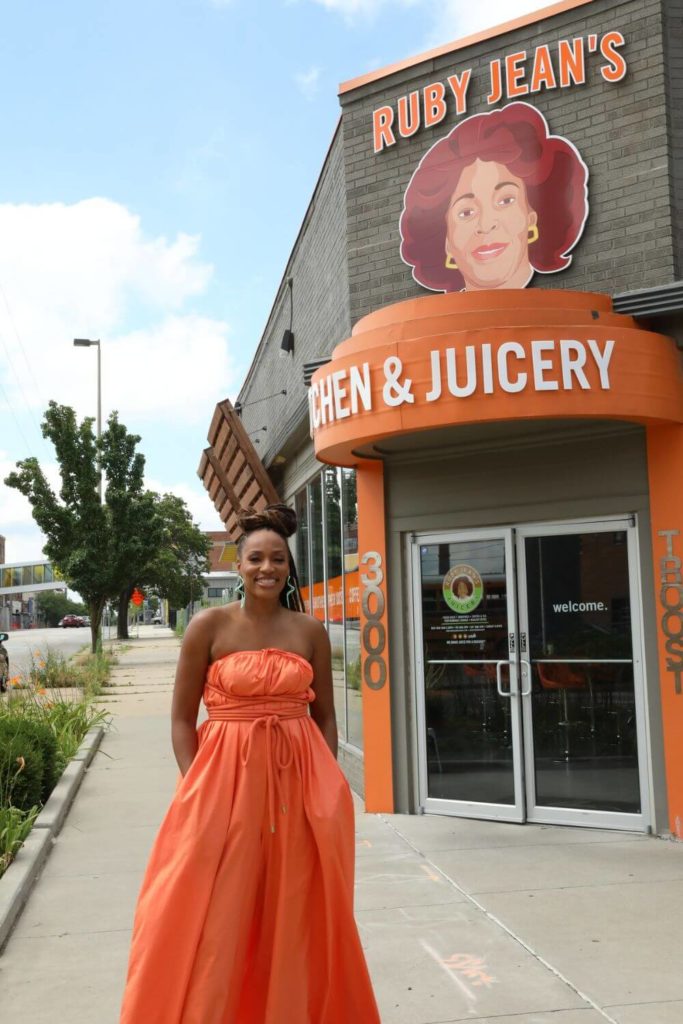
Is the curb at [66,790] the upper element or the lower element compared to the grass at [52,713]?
lower

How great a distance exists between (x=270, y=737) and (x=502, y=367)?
3.96 metres

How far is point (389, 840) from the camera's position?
7254 mm

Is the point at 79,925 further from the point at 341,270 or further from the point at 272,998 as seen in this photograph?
the point at 341,270

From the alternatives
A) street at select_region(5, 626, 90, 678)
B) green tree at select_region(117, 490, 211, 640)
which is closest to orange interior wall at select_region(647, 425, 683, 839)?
street at select_region(5, 626, 90, 678)

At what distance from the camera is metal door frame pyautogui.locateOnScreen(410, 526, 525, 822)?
7699 mm

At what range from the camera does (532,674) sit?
7.74 meters

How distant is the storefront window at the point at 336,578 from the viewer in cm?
981

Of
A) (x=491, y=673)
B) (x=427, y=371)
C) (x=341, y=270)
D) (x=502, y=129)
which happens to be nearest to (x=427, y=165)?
(x=502, y=129)

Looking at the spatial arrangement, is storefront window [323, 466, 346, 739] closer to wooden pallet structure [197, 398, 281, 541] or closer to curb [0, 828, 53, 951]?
wooden pallet structure [197, 398, 281, 541]

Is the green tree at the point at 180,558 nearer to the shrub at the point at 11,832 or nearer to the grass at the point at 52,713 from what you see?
the grass at the point at 52,713

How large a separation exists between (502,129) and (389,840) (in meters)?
5.43

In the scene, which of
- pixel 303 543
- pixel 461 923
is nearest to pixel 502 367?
pixel 461 923

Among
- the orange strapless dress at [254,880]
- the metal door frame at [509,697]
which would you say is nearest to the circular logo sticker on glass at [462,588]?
the metal door frame at [509,697]

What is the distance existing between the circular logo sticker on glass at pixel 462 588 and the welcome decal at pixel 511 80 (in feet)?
11.7
